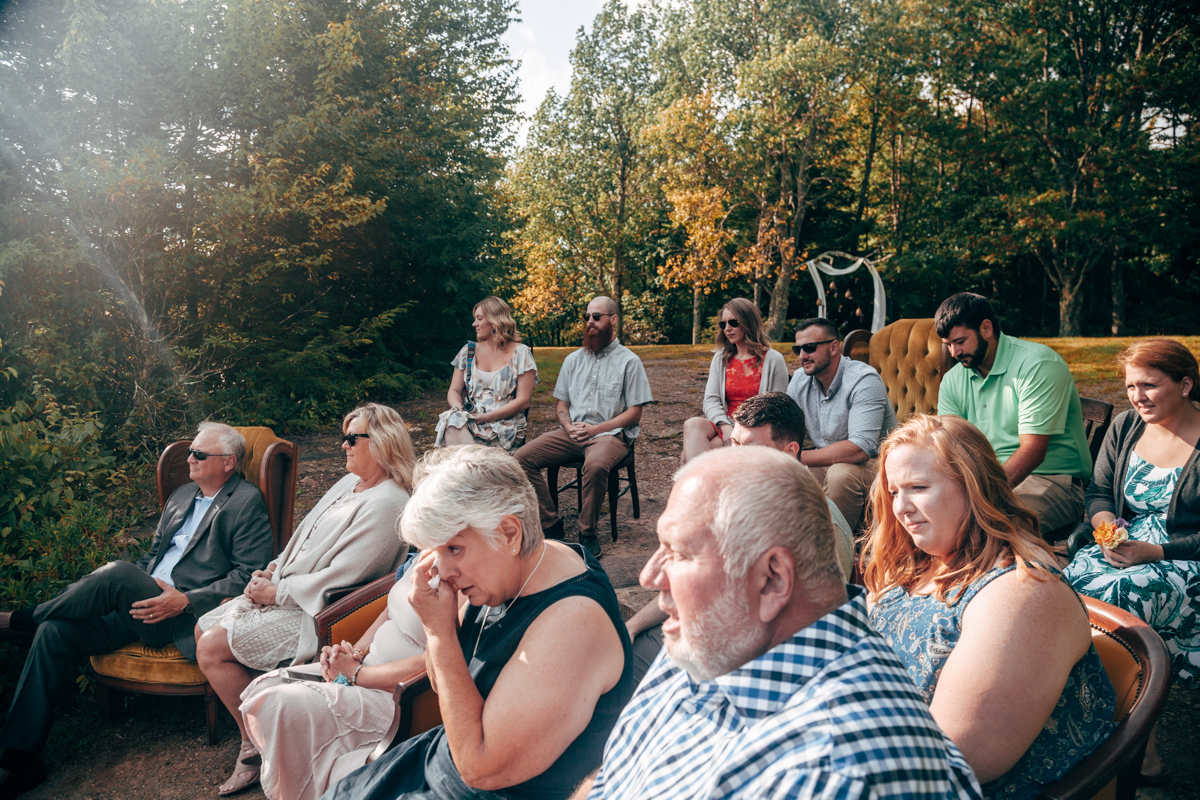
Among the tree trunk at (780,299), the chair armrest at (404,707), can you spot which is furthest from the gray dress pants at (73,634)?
the tree trunk at (780,299)

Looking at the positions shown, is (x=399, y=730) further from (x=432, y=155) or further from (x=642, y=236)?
(x=642, y=236)

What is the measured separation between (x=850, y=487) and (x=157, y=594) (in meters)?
3.28

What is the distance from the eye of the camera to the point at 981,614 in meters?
1.44

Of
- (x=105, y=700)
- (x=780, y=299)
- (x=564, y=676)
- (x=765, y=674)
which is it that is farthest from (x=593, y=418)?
(x=780, y=299)

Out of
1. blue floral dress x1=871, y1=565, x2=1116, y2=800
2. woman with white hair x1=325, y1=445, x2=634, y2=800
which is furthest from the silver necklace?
blue floral dress x1=871, y1=565, x2=1116, y2=800

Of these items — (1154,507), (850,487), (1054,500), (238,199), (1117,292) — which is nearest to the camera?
(1154,507)

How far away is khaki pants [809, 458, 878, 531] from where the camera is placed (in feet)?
12.0

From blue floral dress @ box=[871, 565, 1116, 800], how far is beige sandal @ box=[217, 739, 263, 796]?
2370mm

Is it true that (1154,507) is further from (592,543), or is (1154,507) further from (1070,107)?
(1070,107)

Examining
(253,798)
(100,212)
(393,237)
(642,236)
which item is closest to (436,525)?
(253,798)

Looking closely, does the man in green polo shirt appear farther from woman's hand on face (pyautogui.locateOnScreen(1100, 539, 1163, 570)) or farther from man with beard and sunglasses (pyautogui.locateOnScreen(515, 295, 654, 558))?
man with beard and sunglasses (pyautogui.locateOnScreen(515, 295, 654, 558))

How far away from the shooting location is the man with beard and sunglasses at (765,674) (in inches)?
34.5

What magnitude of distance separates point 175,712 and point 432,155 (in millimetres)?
8811

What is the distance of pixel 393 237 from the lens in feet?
32.1
